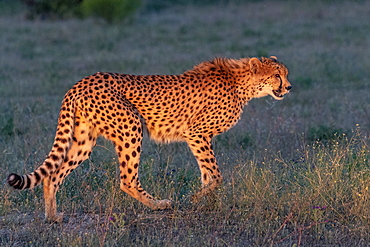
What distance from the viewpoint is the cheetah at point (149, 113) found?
5012 millimetres

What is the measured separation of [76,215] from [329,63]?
357 inches

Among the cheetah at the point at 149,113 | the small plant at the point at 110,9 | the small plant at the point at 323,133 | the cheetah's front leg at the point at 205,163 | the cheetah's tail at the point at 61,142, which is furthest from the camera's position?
the small plant at the point at 110,9

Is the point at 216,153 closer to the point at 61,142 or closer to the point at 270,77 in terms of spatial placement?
the point at 270,77

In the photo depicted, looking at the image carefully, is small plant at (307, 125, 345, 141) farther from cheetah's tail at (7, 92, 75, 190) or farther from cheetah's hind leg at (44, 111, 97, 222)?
cheetah's tail at (7, 92, 75, 190)

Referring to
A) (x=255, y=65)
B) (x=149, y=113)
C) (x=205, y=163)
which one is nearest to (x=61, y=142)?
(x=149, y=113)

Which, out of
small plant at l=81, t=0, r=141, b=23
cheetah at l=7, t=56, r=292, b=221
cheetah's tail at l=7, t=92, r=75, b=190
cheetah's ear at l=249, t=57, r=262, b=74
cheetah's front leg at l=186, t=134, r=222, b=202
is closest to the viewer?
cheetah's tail at l=7, t=92, r=75, b=190

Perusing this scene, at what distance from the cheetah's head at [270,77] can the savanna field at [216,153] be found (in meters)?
0.56

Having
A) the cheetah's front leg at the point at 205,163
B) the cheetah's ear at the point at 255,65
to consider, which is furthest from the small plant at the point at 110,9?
the cheetah's front leg at the point at 205,163

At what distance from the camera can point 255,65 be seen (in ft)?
19.2

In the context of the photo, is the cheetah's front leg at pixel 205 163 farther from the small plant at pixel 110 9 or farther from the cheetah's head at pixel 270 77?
the small plant at pixel 110 9

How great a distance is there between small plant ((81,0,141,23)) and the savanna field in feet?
10.0

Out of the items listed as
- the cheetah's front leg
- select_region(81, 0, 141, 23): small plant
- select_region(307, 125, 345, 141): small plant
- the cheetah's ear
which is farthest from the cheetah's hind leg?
select_region(81, 0, 141, 23): small plant

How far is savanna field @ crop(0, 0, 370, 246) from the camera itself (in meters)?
4.74

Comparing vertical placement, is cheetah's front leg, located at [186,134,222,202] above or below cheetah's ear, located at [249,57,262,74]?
below
